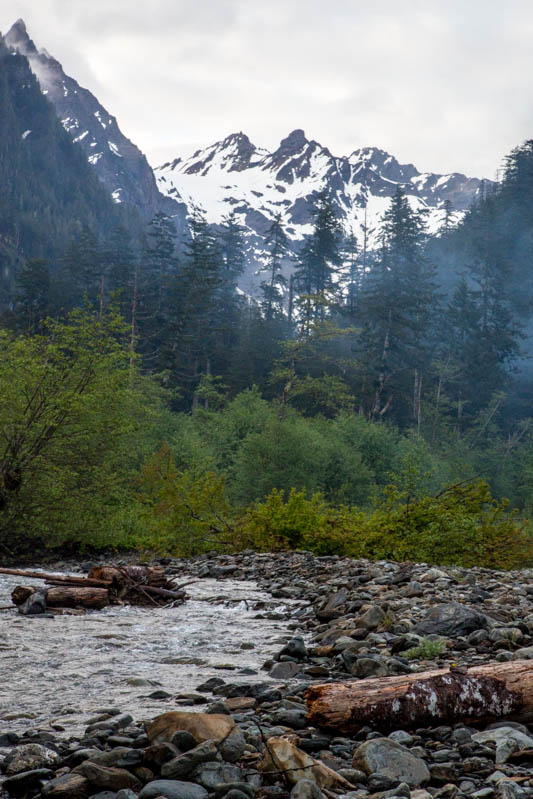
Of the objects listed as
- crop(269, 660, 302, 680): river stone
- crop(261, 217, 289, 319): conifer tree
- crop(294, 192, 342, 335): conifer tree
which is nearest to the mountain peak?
crop(261, 217, 289, 319): conifer tree

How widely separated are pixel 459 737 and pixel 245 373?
147 feet

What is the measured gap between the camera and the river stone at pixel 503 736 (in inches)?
117

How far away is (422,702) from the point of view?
3.29 m

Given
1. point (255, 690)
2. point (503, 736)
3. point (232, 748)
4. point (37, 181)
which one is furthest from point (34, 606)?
point (37, 181)

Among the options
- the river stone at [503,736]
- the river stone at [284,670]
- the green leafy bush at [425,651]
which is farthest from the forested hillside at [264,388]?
the river stone at [503,736]

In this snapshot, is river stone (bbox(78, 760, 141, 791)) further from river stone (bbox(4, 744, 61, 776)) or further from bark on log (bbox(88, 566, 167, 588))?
bark on log (bbox(88, 566, 167, 588))

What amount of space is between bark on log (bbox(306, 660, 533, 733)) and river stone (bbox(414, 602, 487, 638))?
212cm

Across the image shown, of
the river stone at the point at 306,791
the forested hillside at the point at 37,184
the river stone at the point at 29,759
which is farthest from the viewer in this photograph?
the forested hillside at the point at 37,184

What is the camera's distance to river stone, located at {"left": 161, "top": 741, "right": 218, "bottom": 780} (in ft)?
8.79

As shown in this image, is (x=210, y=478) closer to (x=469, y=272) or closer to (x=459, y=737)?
(x=459, y=737)

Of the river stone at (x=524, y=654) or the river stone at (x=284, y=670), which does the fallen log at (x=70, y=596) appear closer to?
the river stone at (x=284, y=670)

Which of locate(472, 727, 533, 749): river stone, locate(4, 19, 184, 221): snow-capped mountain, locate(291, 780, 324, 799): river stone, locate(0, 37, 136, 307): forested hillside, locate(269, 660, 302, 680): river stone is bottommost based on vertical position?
locate(269, 660, 302, 680): river stone

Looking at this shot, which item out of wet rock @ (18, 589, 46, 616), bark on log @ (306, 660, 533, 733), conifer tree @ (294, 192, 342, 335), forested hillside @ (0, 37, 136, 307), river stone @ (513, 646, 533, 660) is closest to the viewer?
bark on log @ (306, 660, 533, 733)

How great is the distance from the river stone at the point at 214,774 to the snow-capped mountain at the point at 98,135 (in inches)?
6008
